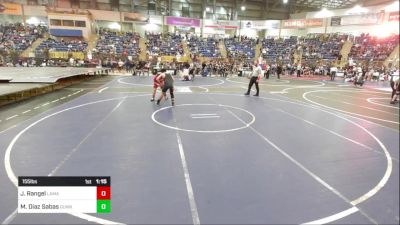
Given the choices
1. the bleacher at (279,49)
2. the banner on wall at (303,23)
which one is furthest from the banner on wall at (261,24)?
the bleacher at (279,49)

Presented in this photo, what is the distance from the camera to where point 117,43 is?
31781 millimetres

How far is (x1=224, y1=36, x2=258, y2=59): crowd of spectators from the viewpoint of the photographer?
33.8 meters

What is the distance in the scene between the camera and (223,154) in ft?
16.3

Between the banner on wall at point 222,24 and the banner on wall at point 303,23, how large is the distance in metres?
6.73

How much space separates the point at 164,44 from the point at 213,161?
30.5 m

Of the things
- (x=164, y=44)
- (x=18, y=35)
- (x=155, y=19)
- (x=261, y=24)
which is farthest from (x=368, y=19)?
(x=261, y=24)

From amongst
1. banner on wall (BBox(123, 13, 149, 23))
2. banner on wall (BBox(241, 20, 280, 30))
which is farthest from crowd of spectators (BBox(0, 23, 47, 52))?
banner on wall (BBox(241, 20, 280, 30))

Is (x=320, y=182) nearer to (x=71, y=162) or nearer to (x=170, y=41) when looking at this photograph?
(x=71, y=162)

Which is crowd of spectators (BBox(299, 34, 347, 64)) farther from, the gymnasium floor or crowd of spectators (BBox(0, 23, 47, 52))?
crowd of spectators (BBox(0, 23, 47, 52))

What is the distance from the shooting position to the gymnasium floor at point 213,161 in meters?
3.10

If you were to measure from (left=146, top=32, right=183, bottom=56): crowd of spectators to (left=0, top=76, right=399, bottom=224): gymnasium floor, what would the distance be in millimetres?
23947

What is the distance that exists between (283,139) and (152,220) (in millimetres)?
3786
